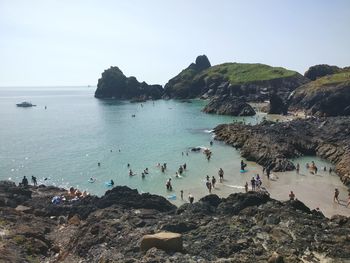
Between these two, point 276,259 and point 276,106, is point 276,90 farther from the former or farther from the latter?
point 276,259

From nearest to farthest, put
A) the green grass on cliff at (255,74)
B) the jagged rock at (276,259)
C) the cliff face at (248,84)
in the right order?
the jagged rock at (276,259) → the cliff face at (248,84) → the green grass on cliff at (255,74)

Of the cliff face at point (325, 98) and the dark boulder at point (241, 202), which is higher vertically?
the cliff face at point (325, 98)

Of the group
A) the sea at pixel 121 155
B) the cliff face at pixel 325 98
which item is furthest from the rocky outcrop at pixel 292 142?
the cliff face at pixel 325 98

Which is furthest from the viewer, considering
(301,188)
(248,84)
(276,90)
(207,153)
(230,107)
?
(248,84)

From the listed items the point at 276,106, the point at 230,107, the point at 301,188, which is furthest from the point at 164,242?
the point at 276,106

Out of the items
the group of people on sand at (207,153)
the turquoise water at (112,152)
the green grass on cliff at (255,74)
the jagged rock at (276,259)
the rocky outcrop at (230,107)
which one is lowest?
the turquoise water at (112,152)

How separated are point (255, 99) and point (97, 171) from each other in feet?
364

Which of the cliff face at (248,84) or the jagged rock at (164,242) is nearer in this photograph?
the jagged rock at (164,242)

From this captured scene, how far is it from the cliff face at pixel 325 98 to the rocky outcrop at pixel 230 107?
56.9 feet

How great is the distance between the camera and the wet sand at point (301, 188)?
138ft

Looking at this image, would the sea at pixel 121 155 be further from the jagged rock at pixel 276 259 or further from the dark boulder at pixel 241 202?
the jagged rock at pixel 276 259

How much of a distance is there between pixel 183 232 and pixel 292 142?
4558 cm

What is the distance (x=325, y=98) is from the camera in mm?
115312

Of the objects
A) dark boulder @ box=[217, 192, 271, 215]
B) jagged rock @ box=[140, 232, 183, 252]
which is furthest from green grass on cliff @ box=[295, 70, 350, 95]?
jagged rock @ box=[140, 232, 183, 252]
